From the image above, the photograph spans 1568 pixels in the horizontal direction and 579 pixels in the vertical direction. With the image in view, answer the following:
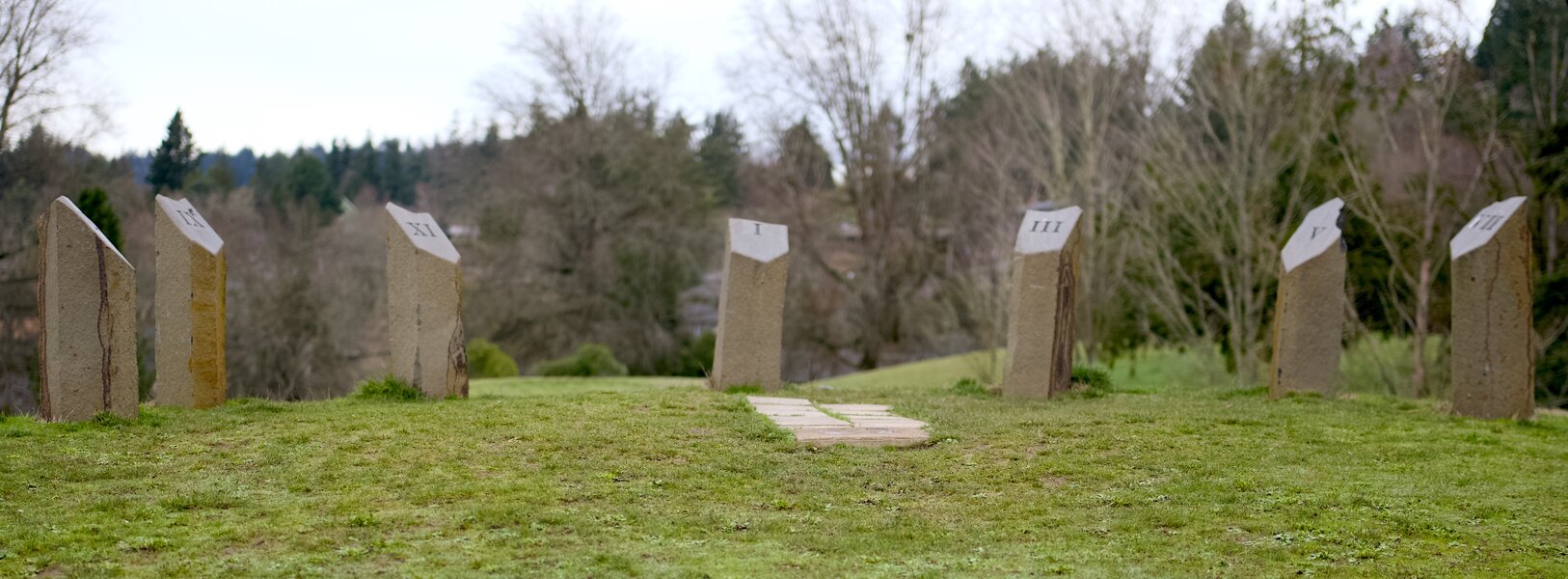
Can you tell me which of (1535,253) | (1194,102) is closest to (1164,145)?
(1194,102)

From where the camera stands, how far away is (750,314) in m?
9.61

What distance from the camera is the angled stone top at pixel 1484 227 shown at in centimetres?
826

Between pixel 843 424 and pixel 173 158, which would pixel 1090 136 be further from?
pixel 173 158

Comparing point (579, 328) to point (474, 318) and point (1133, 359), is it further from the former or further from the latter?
point (1133, 359)

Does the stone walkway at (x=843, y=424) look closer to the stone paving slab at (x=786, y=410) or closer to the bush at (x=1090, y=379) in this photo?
the stone paving slab at (x=786, y=410)

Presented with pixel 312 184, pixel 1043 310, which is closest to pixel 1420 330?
pixel 1043 310

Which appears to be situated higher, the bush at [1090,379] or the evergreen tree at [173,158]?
the evergreen tree at [173,158]

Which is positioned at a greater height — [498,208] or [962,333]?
[498,208]

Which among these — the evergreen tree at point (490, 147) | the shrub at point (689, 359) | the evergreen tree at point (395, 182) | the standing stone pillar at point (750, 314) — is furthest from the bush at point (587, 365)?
the evergreen tree at point (395, 182)

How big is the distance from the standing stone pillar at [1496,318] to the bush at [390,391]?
7672mm

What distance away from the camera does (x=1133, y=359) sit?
20203mm

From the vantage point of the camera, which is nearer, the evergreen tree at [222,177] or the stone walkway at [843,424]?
the stone walkway at [843,424]

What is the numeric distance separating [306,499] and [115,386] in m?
2.65

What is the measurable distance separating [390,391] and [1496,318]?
26.5 feet
